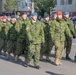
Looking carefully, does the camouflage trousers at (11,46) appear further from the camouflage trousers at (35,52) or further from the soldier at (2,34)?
the camouflage trousers at (35,52)

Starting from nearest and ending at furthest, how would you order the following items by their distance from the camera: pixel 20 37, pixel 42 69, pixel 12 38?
pixel 42 69 < pixel 20 37 < pixel 12 38

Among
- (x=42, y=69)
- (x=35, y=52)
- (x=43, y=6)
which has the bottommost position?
(x=43, y=6)

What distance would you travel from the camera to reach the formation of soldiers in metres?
11.7

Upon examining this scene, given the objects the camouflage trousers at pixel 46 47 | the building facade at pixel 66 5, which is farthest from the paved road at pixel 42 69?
the building facade at pixel 66 5

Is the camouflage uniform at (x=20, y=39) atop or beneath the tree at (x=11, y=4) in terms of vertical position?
atop

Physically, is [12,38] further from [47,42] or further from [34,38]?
[34,38]

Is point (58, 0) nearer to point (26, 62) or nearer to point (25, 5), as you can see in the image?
point (25, 5)

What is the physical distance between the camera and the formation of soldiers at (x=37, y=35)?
11.7 m

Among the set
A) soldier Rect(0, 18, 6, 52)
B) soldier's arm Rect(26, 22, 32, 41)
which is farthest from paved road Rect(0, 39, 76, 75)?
soldier Rect(0, 18, 6, 52)

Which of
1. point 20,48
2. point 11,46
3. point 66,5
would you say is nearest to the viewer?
point 20,48

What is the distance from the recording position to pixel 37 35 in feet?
38.4

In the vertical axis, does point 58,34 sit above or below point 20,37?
above

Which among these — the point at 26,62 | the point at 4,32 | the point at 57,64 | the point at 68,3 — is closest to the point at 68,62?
the point at 57,64

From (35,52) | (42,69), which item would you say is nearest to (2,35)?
(35,52)
